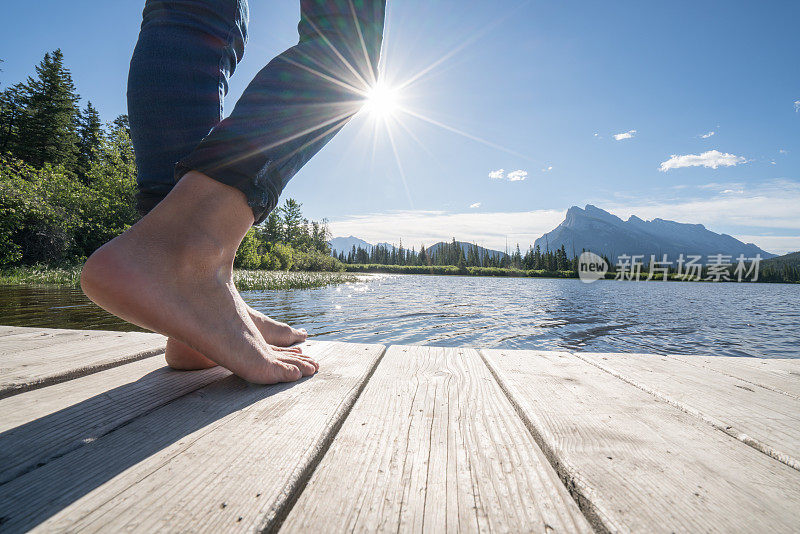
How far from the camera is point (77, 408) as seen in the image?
2.20 ft

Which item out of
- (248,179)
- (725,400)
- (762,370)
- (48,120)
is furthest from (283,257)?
(725,400)

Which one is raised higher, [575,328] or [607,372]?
[607,372]

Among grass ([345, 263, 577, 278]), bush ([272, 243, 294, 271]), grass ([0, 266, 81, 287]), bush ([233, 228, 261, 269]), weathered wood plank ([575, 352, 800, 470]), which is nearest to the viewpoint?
weathered wood plank ([575, 352, 800, 470])

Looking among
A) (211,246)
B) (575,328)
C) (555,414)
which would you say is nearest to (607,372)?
(555,414)

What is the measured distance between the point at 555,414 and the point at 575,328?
667cm

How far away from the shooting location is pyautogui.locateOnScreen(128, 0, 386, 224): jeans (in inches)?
33.7

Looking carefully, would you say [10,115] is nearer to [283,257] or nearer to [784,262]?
[283,257]

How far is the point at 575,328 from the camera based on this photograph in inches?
260

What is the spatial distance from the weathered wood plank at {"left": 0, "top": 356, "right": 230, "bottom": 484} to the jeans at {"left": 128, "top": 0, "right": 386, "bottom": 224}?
1.51 feet

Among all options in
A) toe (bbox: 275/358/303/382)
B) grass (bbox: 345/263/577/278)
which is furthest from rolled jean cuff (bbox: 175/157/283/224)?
grass (bbox: 345/263/577/278)

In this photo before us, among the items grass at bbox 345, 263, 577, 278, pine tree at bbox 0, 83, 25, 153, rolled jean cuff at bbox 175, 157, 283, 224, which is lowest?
grass at bbox 345, 263, 577, 278

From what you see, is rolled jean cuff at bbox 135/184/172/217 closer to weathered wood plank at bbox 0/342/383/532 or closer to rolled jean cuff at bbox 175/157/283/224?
rolled jean cuff at bbox 175/157/283/224

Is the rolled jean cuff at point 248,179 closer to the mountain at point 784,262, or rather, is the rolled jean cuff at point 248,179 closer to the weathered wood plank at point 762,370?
the weathered wood plank at point 762,370

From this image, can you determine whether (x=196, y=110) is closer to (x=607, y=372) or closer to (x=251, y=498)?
(x=251, y=498)
